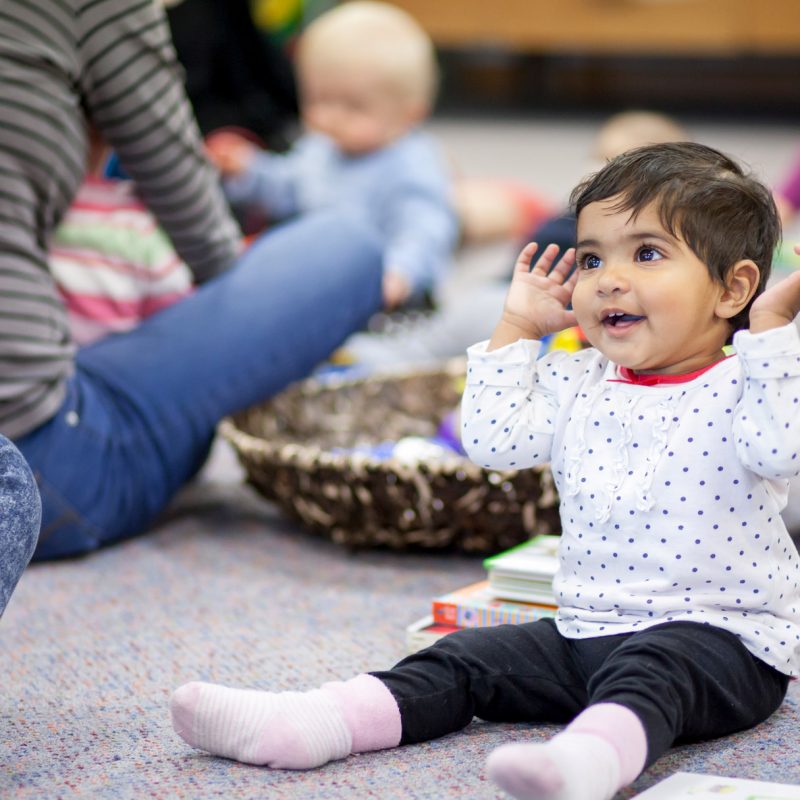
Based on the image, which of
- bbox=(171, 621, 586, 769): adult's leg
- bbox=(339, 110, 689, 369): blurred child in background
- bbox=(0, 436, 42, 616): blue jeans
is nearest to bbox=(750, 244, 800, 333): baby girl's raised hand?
bbox=(171, 621, 586, 769): adult's leg

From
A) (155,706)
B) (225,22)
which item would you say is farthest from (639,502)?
(225,22)

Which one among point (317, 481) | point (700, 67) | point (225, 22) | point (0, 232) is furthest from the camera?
point (700, 67)

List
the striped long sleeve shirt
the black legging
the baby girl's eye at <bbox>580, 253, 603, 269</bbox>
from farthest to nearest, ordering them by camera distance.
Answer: the striped long sleeve shirt → the baby girl's eye at <bbox>580, 253, 603, 269</bbox> → the black legging

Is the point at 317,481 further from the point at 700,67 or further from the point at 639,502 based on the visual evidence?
the point at 700,67

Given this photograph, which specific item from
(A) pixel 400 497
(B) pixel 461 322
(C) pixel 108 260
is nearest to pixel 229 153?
(B) pixel 461 322

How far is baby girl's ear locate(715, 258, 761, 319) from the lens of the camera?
86 cm

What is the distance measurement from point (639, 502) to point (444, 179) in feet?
5.48

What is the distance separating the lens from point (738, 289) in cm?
87

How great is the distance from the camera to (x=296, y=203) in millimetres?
2379

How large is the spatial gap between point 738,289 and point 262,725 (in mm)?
430

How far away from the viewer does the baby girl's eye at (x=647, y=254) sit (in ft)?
2.81

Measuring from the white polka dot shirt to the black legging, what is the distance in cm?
2

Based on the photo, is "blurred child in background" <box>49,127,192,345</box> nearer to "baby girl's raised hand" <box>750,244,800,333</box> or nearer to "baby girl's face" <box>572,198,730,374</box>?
"baby girl's face" <box>572,198,730,374</box>

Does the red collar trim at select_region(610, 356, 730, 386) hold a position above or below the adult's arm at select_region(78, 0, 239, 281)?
below
